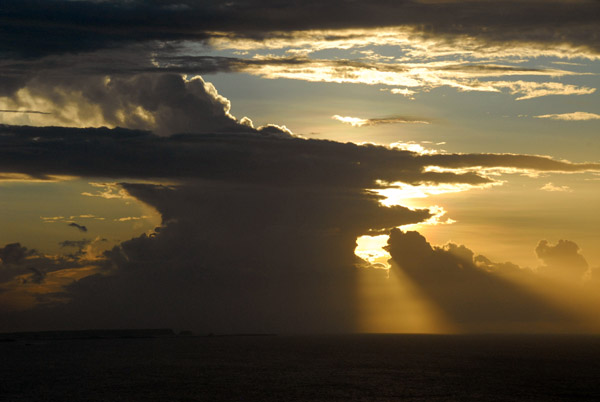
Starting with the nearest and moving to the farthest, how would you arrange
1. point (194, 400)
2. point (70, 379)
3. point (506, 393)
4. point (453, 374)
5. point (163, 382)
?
1. point (194, 400)
2. point (506, 393)
3. point (163, 382)
4. point (70, 379)
5. point (453, 374)

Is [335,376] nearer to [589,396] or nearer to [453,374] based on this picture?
[453,374]

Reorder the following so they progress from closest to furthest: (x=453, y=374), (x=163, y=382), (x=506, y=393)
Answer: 1. (x=506, y=393)
2. (x=163, y=382)
3. (x=453, y=374)

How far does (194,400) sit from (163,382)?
4042 centimetres

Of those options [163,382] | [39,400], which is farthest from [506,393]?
[39,400]

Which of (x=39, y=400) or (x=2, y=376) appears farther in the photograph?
(x=2, y=376)

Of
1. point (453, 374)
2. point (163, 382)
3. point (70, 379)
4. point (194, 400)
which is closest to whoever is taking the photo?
point (194, 400)

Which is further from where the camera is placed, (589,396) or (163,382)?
(163,382)

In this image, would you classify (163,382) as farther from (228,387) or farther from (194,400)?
(194,400)

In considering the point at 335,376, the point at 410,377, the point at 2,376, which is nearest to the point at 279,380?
the point at 335,376

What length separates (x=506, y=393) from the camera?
151 metres

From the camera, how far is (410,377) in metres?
187

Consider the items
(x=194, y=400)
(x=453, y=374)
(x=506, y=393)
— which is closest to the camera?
(x=194, y=400)

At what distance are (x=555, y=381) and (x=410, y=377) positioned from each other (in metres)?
37.3

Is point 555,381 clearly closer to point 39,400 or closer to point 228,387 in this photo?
point 228,387
